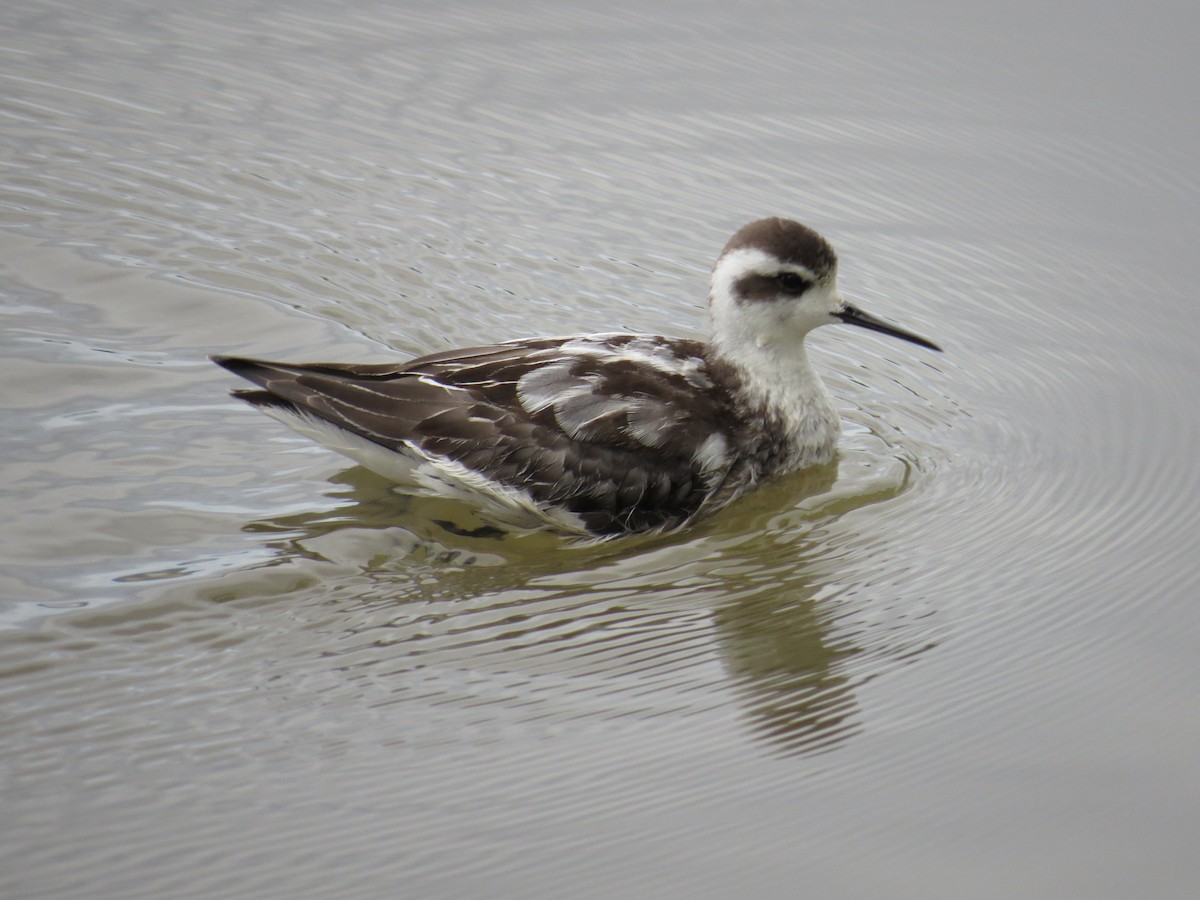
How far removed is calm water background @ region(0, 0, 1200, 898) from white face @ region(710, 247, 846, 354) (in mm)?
744

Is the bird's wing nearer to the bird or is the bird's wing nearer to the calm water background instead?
the bird

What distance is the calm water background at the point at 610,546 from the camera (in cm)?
509

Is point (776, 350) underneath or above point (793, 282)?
underneath

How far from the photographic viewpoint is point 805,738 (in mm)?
5590

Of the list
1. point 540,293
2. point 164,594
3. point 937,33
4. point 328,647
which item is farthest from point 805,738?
point 937,33

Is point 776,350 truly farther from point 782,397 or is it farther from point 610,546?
point 610,546

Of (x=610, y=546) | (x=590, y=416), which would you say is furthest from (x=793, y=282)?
(x=610, y=546)

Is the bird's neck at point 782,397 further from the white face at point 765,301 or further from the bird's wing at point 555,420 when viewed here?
the bird's wing at point 555,420

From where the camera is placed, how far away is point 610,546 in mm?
7145

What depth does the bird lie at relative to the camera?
284 inches

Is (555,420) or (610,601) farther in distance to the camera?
(555,420)

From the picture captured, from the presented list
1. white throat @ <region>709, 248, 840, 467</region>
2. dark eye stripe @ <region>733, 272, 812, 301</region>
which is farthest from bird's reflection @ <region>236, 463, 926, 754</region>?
dark eye stripe @ <region>733, 272, 812, 301</region>

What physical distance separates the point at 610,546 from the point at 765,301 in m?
1.60

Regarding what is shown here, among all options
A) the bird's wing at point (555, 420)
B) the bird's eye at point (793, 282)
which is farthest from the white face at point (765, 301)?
the bird's wing at point (555, 420)
